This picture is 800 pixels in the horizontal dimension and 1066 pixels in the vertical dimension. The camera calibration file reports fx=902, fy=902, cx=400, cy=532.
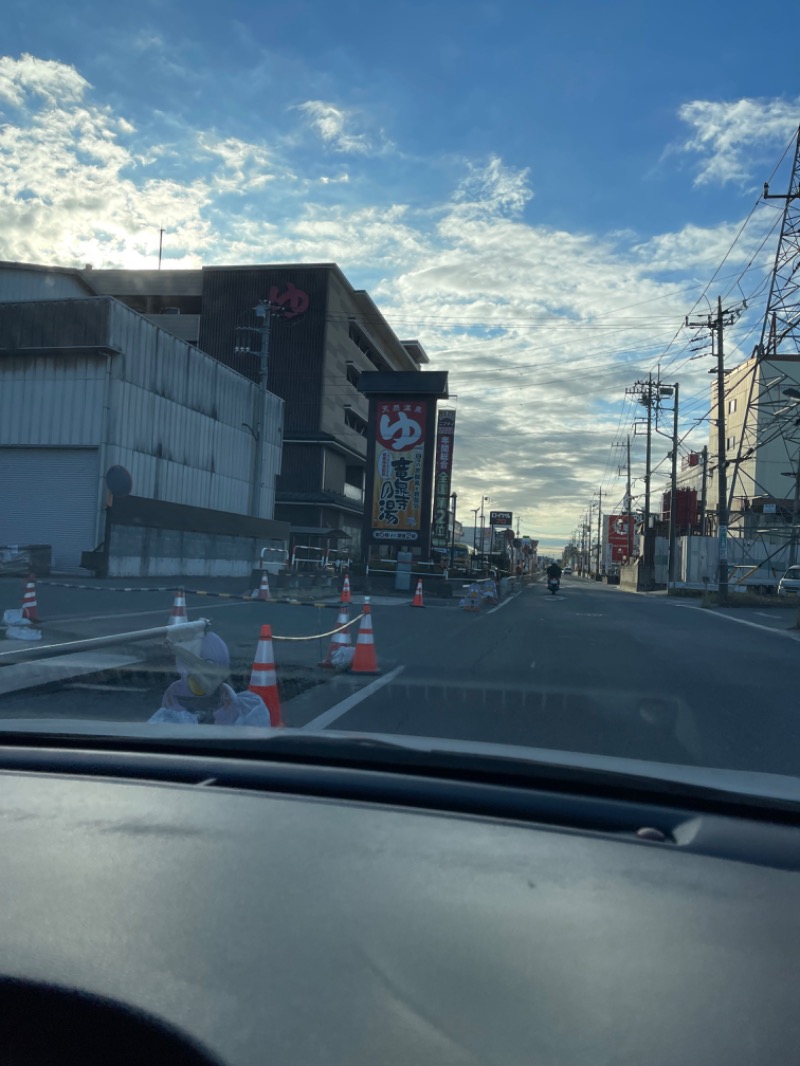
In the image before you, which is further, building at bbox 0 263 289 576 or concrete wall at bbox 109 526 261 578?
building at bbox 0 263 289 576

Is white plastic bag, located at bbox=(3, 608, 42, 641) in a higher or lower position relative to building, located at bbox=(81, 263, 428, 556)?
lower

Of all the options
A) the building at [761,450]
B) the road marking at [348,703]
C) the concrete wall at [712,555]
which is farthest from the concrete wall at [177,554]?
the building at [761,450]

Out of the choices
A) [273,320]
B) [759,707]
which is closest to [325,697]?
[759,707]

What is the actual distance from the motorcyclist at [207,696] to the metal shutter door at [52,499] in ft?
80.0

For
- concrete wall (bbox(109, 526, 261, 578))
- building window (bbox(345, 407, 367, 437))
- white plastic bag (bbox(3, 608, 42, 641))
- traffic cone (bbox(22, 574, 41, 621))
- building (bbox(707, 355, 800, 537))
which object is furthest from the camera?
building window (bbox(345, 407, 367, 437))

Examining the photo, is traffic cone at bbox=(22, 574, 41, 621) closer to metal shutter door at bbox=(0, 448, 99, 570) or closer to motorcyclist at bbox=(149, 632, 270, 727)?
motorcyclist at bbox=(149, 632, 270, 727)

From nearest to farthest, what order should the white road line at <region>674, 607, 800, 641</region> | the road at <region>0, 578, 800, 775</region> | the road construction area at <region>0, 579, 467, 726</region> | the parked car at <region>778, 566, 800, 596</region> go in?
the road at <region>0, 578, 800, 775</region> → the road construction area at <region>0, 579, 467, 726</region> → the white road line at <region>674, 607, 800, 641</region> → the parked car at <region>778, 566, 800, 596</region>

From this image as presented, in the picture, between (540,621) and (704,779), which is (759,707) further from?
Answer: (540,621)

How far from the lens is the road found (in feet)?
24.1

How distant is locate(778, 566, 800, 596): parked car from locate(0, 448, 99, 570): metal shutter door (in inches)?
1073

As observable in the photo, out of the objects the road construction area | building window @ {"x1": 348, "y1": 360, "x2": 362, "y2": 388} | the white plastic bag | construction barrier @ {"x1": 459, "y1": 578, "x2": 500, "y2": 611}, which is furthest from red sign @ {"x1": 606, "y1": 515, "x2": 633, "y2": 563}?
the white plastic bag

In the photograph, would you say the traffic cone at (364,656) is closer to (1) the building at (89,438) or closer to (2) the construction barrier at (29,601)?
(2) the construction barrier at (29,601)

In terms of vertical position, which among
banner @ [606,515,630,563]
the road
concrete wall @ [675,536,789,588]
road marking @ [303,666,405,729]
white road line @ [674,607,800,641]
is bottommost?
road marking @ [303,666,405,729]

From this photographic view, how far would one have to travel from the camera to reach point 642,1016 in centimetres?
159
